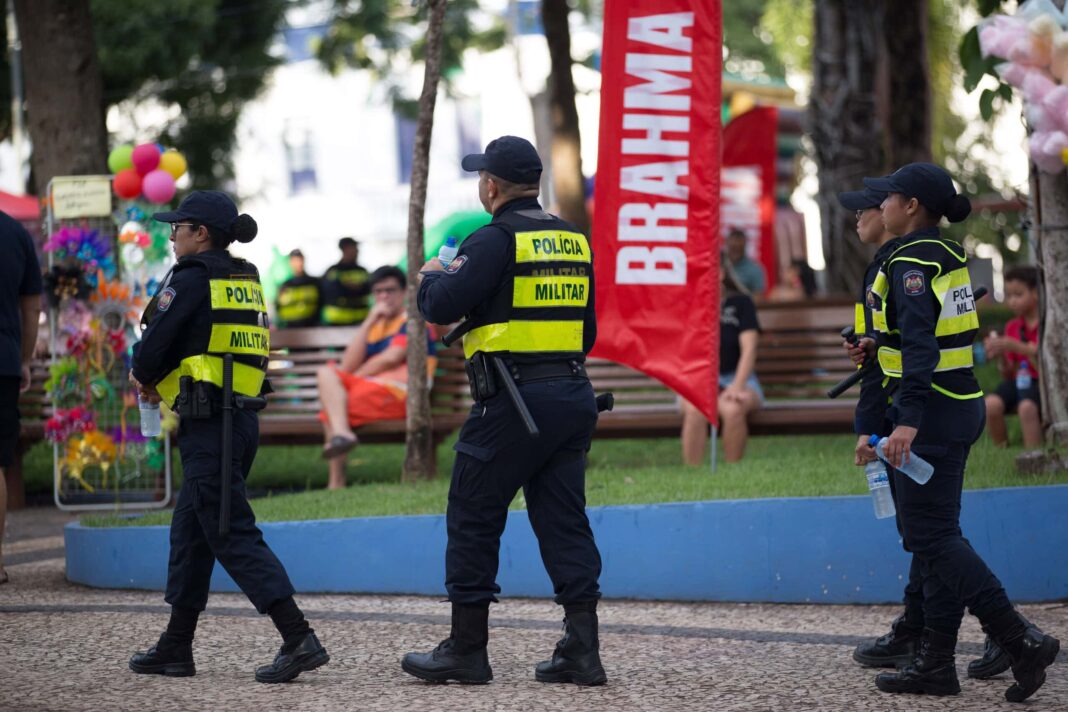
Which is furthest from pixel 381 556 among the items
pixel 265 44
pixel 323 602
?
pixel 265 44

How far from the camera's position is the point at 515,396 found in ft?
17.4

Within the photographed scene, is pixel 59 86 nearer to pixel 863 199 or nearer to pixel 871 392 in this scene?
pixel 863 199

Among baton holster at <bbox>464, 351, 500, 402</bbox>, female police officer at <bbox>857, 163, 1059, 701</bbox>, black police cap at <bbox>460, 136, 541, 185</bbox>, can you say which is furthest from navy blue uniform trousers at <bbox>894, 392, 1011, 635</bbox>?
black police cap at <bbox>460, 136, 541, 185</bbox>

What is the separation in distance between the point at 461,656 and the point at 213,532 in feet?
3.17

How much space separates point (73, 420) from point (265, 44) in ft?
52.6

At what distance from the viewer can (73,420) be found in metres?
10.1

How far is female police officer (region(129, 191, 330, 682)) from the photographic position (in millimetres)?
5484

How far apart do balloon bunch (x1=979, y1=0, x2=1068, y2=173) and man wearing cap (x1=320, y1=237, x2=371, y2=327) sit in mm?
7879

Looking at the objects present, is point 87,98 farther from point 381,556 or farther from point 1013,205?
point 1013,205

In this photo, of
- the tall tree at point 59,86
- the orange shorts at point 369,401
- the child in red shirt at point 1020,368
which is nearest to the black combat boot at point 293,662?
the orange shorts at point 369,401

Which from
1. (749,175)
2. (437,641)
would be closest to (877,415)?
(437,641)

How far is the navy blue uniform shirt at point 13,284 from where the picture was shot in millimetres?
7484

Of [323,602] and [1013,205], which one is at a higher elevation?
[1013,205]

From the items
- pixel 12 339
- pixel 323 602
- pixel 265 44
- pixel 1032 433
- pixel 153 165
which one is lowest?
pixel 323 602
